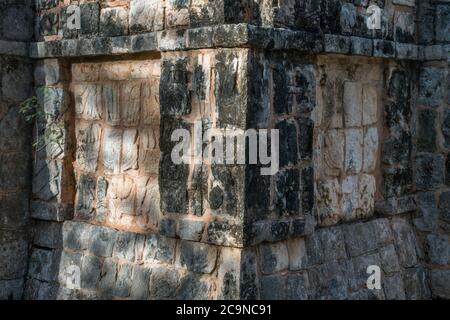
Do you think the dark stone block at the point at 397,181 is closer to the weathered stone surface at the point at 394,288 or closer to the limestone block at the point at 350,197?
the limestone block at the point at 350,197

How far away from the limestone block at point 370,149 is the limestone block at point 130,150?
164 centimetres

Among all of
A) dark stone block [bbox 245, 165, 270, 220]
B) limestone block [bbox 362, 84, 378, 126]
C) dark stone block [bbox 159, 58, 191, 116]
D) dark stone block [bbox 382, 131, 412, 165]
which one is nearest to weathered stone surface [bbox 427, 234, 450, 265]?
dark stone block [bbox 382, 131, 412, 165]

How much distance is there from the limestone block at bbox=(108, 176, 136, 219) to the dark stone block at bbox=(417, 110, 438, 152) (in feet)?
7.66

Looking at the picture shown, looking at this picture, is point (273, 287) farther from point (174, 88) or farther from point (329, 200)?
point (174, 88)

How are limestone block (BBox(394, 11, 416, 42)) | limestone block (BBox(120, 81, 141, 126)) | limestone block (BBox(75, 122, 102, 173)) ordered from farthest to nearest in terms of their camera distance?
1. limestone block (BBox(394, 11, 416, 42))
2. limestone block (BBox(75, 122, 102, 173))
3. limestone block (BBox(120, 81, 141, 126))

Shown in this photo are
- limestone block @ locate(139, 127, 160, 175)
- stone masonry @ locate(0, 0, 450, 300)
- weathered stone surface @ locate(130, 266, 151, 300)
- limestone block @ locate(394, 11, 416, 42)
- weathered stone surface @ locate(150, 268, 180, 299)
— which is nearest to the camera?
stone masonry @ locate(0, 0, 450, 300)

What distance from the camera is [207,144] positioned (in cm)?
399

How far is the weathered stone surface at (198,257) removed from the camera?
13.1 ft

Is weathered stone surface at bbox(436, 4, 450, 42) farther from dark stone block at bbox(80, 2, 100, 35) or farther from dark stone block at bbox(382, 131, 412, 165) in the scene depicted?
dark stone block at bbox(80, 2, 100, 35)

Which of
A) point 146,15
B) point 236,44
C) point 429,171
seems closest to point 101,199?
point 146,15

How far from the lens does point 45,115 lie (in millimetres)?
5152

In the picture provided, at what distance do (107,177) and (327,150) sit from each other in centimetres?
153

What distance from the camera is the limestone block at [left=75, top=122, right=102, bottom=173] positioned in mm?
4855
